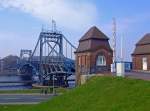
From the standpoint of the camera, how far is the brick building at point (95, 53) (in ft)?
133

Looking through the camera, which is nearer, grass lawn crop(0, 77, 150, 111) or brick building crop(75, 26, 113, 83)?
grass lawn crop(0, 77, 150, 111)

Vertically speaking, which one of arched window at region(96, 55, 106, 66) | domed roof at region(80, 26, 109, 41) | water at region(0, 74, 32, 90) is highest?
domed roof at region(80, 26, 109, 41)

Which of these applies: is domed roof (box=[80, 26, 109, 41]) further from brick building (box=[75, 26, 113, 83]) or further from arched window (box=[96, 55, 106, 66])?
arched window (box=[96, 55, 106, 66])

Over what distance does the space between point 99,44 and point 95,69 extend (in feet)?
11.4

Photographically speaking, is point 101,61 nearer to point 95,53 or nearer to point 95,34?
point 95,53

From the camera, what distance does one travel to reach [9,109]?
26.0 m

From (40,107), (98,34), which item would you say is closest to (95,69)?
(98,34)

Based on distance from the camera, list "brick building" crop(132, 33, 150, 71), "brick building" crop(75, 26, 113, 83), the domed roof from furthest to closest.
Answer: "brick building" crop(132, 33, 150, 71), the domed roof, "brick building" crop(75, 26, 113, 83)

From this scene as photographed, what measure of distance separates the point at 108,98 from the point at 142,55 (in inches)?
1218

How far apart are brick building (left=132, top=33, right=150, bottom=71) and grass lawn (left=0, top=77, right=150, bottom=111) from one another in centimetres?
2580

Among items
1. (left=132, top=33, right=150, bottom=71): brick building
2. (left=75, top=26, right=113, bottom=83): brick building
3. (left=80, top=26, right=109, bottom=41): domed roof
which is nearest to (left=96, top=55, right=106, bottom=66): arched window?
(left=75, top=26, right=113, bottom=83): brick building

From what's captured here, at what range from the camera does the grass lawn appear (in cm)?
1591

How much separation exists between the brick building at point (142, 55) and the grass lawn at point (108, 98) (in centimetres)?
2580

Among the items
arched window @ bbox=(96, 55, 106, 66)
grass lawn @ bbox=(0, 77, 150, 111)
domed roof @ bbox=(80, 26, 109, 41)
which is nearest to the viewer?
grass lawn @ bbox=(0, 77, 150, 111)
